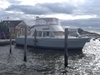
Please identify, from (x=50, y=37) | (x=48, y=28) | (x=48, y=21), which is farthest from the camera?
(x=48, y=21)

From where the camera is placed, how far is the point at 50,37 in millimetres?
31906

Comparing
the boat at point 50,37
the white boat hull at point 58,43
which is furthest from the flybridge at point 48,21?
the white boat hull at point 58,43

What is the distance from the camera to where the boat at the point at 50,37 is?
30055 mm

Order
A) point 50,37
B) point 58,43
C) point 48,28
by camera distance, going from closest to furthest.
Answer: point 58,43 < point 50,37 < point 48,28

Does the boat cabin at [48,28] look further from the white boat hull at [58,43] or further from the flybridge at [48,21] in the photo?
the white boat hull at [58,43]

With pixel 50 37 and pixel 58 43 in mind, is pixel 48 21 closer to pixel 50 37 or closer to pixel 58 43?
pixel 50 37

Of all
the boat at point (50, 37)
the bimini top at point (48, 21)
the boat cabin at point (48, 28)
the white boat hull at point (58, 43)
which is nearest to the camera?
the white boat hull at point (58, 43)

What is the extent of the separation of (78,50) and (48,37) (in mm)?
5584

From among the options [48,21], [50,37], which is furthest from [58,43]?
[48,21]

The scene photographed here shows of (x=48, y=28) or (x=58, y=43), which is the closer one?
(x=58, y=43)

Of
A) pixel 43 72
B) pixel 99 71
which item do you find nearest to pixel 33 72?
pixel 43 72

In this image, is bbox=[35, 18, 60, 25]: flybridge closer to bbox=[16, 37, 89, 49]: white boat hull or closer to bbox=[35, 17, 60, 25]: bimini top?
bbox=[35, 17, 60, 25]: bimini top

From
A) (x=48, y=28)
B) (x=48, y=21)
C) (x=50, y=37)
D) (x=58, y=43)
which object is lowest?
(x=58, y=43)

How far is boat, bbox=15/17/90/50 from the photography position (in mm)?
30055
